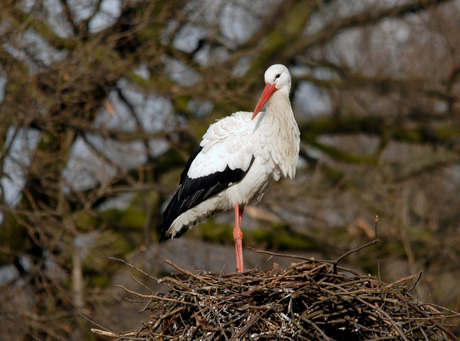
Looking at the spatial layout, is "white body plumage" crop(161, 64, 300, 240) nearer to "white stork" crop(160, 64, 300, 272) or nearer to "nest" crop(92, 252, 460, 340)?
"white stork" crop(160, 64, 300, 272)

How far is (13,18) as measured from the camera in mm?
8391

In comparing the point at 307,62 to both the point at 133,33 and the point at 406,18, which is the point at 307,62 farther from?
the point at 133,33

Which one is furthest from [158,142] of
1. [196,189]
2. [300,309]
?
[300,309]

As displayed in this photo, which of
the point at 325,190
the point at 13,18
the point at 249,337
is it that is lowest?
the point at 325,190

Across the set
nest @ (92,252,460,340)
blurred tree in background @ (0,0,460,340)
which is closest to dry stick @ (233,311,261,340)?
nest @ (92,252,460,340)

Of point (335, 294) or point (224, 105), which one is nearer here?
point (335, 294)

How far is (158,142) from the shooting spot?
33.8 feet

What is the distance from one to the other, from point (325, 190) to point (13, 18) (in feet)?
16.3

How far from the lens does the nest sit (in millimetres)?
4312

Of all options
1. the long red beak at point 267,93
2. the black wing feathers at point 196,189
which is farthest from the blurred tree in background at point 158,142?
the long red beak at point 267,93

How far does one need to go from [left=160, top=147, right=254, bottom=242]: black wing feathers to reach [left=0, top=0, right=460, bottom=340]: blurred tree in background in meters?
1.51

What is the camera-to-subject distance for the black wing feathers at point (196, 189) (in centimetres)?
616

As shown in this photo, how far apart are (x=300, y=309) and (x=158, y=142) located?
20.2 feet

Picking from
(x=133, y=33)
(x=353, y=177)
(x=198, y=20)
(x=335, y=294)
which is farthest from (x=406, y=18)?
(x=335, y=294)
